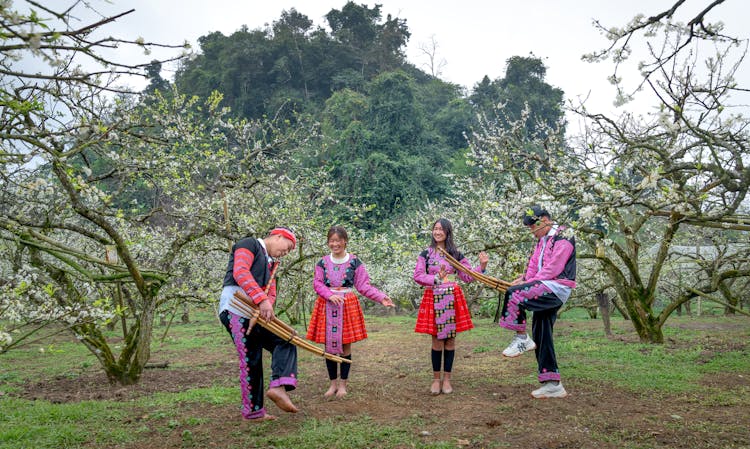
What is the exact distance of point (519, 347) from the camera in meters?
5.78

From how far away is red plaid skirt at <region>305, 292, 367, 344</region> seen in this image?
5988 mm

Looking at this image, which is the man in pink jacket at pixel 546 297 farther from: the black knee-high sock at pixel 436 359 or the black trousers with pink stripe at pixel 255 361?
the black trousers with pink stripe at pixel 255 361

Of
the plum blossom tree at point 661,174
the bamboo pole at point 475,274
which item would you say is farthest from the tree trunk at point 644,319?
the bamboo pole at point 475,274

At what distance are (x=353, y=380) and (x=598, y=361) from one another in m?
3.51

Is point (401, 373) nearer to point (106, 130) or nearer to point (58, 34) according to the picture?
point (106, 130)

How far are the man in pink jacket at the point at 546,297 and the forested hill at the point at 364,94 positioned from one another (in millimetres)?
23440

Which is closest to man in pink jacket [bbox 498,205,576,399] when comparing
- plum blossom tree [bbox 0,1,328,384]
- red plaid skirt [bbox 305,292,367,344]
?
red plaid skirt [bbox 305,292,367,344]

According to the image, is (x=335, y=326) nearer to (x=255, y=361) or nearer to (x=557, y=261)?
(x=255, y=361)

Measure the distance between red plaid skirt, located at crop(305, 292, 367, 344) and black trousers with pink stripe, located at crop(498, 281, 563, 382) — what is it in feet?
5.24

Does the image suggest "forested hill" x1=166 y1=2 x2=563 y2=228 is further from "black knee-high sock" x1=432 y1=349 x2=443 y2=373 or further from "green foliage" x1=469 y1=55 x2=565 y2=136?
"black knee-high sock" x1=432 y1=349 x2=443 y2=373

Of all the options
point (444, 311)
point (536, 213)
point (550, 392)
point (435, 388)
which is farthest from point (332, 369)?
point (536, 213)

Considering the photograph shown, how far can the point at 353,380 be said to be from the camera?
7102 mm

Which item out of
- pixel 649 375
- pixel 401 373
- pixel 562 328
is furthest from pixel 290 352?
pixel 562 328

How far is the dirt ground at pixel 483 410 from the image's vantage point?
14.4 feet
